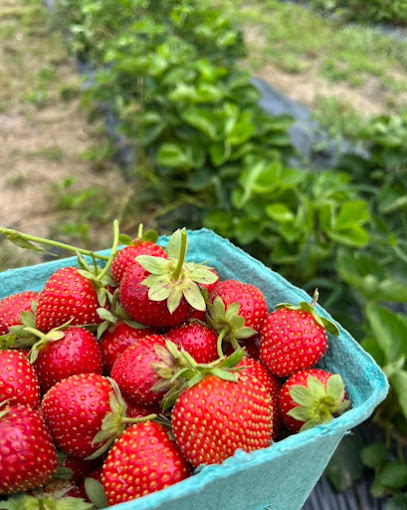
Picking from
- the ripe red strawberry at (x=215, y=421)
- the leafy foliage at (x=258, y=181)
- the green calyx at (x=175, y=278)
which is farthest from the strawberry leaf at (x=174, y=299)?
the leafy foliage at (x=258, y=181)

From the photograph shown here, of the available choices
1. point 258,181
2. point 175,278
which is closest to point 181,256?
point 175,278

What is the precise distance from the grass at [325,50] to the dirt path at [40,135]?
145cm

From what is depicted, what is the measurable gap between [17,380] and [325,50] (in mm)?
4353

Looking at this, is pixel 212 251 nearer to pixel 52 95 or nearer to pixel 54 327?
pixel 54 327

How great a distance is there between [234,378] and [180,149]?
1.70 meters

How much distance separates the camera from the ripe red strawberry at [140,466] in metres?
0.65

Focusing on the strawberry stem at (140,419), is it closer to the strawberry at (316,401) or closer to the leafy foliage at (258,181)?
the strawberry at (316,401)

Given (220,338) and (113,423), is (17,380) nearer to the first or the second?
(113,423)

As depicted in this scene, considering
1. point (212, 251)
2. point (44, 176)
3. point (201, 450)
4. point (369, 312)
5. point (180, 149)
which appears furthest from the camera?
point (44, 176)

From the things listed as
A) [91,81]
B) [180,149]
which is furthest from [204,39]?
[180,149]

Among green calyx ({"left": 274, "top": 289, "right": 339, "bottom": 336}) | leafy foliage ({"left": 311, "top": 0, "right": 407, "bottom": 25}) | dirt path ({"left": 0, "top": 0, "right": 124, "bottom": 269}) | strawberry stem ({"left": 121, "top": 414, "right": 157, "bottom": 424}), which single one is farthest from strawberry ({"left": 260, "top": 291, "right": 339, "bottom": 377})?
leafy foliage ({"left": 311, "top": 0, "right": 407, "bottom": 25})

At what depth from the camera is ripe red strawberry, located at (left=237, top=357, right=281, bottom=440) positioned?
2.60 ft

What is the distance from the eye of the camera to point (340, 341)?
826mm

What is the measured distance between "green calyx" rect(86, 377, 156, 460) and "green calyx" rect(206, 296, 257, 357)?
6.5 inches
